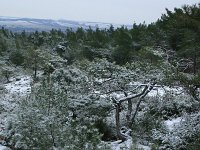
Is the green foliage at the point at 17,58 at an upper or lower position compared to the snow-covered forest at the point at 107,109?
lower

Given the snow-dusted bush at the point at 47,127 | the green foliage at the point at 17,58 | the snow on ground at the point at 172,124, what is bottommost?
the green foliage at the point at 17,58

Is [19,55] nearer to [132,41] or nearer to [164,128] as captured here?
[132,41]

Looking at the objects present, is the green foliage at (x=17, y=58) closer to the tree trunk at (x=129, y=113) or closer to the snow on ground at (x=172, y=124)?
the tree trunk at (x=129, y=113)

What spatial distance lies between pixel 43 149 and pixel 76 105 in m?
4.25

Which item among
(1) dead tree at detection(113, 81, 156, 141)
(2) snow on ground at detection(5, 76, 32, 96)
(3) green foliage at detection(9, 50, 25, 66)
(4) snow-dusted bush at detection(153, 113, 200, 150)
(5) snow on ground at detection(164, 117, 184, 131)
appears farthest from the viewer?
(3) green foliage at detection(9, 50, 25, 66)

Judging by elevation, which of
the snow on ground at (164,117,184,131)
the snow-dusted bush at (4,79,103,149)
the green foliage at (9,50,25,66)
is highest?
the snow-dusted bush at (4,79,103,149)

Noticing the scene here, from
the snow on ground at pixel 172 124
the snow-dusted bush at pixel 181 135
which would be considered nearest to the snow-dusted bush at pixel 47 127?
the snow-dusted bush at pixel 181 135

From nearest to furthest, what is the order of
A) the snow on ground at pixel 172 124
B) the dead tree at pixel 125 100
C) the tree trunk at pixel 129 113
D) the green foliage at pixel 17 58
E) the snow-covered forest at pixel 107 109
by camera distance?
the snow-covered forest at pixel 107 109 < the snow on ground at pixel 172 124 < the dead tree at pixel 125 100 < the tree trunk at pixel 129 113 < the green foliage at pixel 17 58

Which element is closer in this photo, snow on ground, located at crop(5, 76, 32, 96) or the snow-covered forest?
the snow-covered forest

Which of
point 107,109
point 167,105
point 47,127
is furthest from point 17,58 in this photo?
point 47,127

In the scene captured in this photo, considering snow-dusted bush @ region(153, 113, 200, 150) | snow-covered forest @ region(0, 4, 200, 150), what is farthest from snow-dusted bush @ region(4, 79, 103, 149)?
snow-dusted bush @ region(153, 113, 200, 150)

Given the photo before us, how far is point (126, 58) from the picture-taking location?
34.2 meters

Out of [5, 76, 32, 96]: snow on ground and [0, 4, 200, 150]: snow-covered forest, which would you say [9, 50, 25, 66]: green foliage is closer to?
[5, 76, 32, 96]: snow on ground

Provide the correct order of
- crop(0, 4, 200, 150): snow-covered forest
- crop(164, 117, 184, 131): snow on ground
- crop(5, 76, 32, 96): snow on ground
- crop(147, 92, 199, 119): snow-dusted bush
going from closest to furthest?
crop(0, 4, 200, 150): snow-covered forest < crop(164, 117, 184, 131): snow on ground < crop(147, 92, 199, 119): snow-dusted bush < crop(5, 76, 32, 96): snow on ground
